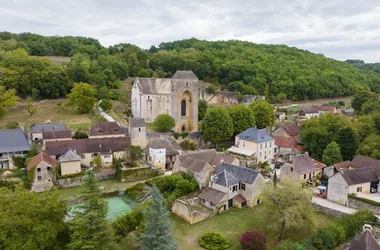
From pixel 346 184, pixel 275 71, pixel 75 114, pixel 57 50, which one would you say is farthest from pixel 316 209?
pixel 57 50

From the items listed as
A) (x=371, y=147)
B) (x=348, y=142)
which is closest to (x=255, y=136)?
(x=348, y=142)

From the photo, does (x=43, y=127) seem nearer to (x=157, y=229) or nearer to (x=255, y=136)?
(x=255, y=136)

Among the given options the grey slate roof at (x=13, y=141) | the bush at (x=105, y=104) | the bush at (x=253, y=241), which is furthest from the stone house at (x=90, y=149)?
the bush at (x=253, y=241)

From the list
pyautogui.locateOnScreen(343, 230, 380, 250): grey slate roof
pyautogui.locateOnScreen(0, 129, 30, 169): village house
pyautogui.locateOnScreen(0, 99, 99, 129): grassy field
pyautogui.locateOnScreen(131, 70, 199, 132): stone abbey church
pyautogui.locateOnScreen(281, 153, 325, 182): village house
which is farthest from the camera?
pyautogui.locateOnScreen(0, 99, 99, 129): grassy field

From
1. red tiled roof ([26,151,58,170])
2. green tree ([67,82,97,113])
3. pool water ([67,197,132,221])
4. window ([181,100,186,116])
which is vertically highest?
green tree ([67,82,97,113])

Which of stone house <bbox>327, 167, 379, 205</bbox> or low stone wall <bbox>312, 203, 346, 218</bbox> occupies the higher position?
stone house <bbox>327, 167, 379, 205</bbox>

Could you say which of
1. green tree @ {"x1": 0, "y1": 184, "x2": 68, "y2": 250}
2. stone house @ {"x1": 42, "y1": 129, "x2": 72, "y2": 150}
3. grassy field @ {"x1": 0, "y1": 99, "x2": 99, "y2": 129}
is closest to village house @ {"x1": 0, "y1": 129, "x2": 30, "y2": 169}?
stone house @ {"x1": 42, "y1": 129, "x2": 72, "y2": 150}

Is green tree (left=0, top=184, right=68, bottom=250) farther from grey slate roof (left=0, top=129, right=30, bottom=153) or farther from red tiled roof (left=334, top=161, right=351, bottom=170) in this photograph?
red tiled roof (left=334, top=161, right=351, bottom=170)

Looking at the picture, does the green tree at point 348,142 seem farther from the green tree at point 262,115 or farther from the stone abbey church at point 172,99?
the stone abbey church at point 172,99
